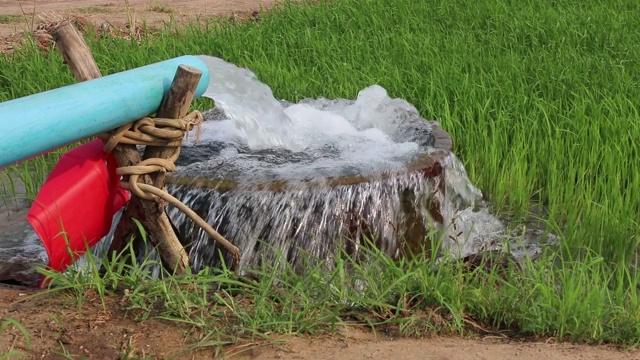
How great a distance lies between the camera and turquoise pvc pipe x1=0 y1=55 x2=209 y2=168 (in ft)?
7.84

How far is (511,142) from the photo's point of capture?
14.7 feet

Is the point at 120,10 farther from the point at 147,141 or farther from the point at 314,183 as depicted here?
the point at 147,141

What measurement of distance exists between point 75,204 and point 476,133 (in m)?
2.24

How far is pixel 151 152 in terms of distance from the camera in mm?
2879

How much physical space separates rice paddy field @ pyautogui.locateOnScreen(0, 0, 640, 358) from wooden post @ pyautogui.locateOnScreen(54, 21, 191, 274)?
12cm

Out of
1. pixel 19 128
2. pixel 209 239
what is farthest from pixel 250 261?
pixel 19 128

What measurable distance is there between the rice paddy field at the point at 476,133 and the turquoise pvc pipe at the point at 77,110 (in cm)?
46

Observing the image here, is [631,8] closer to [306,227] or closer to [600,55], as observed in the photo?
[600,55]

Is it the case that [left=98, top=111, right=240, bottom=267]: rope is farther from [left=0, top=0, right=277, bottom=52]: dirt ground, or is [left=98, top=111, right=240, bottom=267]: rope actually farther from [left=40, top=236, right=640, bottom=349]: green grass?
[left=0, top=0, right=277, bottom=52]: dirt ground

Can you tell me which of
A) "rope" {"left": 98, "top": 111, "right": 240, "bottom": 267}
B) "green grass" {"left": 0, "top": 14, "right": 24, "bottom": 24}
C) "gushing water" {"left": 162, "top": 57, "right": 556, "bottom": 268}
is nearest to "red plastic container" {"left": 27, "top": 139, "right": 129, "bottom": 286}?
"rope" {"left": 98, "top": 111, "right": 240, "bottom": 267}

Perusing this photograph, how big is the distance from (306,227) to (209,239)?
1.08 feet

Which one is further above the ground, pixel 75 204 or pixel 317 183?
pixel 75 204

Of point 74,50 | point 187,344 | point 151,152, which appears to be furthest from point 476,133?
point 187,344

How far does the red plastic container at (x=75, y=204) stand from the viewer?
271 cm
